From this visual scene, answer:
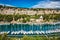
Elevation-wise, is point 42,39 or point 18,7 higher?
point 18,7

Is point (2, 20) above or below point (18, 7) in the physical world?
below

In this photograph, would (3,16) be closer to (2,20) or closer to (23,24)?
(2,20)

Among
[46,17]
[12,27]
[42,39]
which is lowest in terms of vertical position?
[42,39]

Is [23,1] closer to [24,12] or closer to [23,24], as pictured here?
[24,12]

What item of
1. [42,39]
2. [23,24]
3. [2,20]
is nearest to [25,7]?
[23,24]

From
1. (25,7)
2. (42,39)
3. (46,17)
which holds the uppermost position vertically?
(25,7)

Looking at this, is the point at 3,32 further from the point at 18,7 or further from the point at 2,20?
the point at 18,7

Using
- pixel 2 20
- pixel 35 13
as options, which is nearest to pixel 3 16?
pixel 2 20

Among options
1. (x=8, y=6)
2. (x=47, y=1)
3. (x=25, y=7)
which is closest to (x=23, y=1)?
(x=25, y=7)
